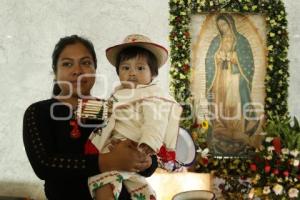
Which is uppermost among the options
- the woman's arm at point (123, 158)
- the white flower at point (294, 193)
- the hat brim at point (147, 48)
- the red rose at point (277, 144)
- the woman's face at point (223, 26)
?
the woman's face at point (223, 26)

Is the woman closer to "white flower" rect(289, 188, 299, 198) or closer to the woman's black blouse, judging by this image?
the woman's black blouse

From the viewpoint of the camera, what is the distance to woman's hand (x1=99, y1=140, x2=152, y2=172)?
1471 millimetres

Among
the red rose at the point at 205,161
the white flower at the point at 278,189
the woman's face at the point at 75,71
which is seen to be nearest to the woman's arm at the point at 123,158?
the woman's face at the point at 75,71

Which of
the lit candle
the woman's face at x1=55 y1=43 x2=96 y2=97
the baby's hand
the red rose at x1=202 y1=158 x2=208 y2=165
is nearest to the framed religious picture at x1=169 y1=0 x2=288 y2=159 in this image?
the red rose at x1=202 y1=158 x2=208 y2=165

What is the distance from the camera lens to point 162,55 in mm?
1848

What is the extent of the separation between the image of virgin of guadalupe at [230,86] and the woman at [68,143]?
3.85 meters

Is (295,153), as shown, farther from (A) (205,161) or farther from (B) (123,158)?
(B) (123,158)

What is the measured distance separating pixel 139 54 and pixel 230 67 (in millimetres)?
3924

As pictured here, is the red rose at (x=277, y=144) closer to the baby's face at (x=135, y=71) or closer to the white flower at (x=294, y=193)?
the white flower at (x=294, y=193)

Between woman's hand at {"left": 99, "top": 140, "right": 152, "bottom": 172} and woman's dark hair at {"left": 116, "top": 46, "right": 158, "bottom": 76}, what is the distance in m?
0.43

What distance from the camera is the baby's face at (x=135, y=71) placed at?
1744 mm

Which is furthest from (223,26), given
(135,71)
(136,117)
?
(136,117)

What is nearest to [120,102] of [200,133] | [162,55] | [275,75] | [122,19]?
[162,55]

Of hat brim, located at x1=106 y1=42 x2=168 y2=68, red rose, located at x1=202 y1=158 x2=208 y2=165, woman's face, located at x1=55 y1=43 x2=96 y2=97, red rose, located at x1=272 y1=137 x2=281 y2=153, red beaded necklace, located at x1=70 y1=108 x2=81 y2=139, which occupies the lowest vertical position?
red rose, located at x1=202 y1=158 x2=208 y2=165
